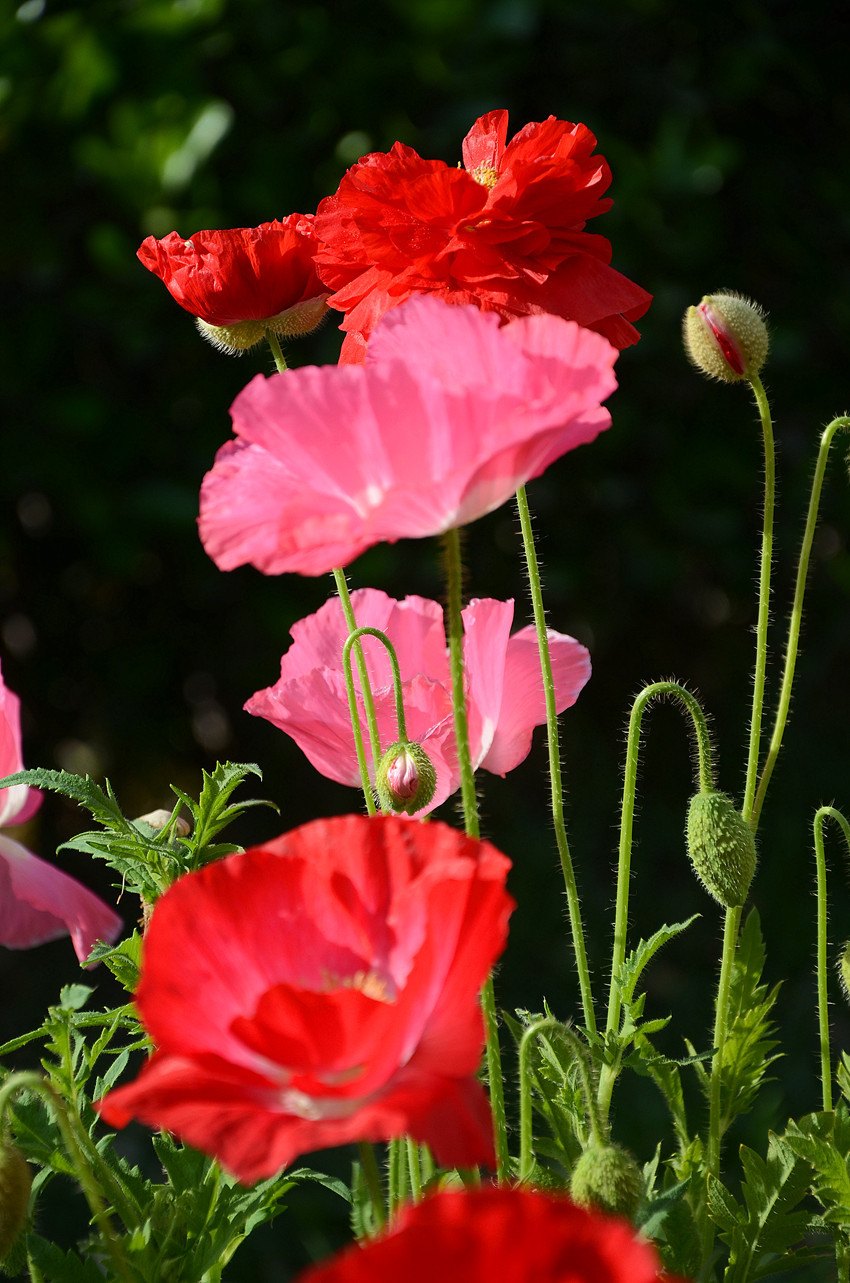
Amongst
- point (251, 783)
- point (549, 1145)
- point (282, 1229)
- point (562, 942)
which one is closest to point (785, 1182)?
point (549, 1145)

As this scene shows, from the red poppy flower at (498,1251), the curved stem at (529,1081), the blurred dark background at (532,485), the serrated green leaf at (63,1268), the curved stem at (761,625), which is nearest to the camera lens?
the red poppy flower at (498,1251)

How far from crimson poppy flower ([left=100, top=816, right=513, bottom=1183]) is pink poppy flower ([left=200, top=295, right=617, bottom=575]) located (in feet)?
0.32

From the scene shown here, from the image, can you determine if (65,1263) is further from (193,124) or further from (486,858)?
(193,124)

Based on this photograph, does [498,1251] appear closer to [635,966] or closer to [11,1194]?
[11,1194]

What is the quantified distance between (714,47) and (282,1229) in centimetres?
163

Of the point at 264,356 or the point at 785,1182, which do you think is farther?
the point at 264,356

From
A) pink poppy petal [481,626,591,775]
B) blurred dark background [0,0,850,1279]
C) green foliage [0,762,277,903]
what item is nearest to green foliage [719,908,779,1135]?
pink poppy petal [481,626,591,775]

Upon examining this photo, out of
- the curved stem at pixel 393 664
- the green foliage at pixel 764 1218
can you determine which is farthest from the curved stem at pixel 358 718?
the green foliage at pixel 764 1218

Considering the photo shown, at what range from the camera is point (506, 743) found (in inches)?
27.5

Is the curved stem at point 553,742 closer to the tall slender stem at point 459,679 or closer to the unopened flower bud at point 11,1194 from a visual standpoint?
the tall slender stem at point 459,679

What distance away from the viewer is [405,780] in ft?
2.06

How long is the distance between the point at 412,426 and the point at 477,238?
21cm

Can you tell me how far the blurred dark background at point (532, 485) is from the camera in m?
1.79

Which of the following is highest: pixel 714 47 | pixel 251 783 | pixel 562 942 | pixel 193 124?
pixel 193 124
